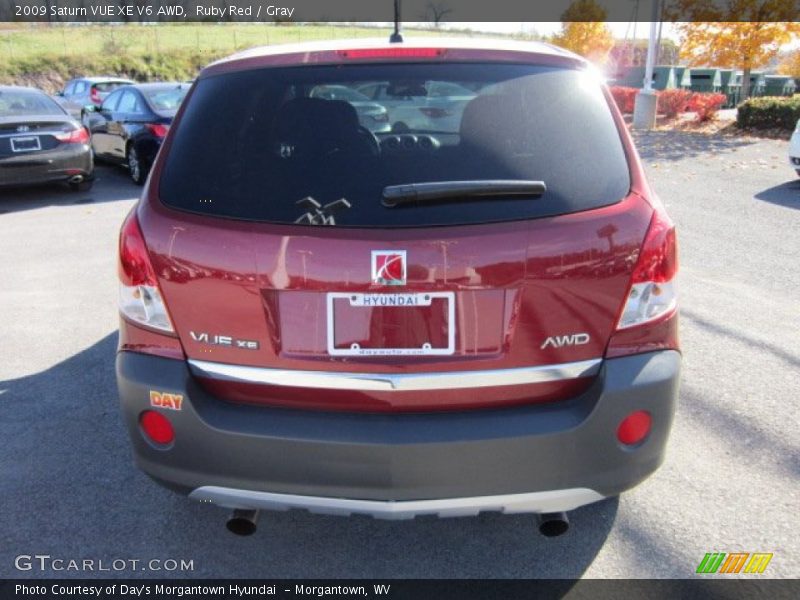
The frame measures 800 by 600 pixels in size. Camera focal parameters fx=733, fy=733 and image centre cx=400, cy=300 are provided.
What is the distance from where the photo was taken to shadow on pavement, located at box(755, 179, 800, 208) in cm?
943

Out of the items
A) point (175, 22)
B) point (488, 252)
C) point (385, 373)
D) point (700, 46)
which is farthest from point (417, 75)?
point (175, 22)

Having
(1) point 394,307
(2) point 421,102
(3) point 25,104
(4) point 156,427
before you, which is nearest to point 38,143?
(3) point 25,104

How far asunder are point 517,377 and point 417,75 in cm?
108

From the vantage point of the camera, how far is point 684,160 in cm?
1375

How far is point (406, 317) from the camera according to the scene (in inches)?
87.9

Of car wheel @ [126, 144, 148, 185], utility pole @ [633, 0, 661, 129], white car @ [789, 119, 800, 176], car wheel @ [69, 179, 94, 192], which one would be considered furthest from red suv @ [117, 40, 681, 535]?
utility pole @ [633, 0, 661, 129]

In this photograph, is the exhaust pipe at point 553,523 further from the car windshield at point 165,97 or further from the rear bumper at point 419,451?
the car windshield at point 165,97

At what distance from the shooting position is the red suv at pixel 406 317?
2.23 m

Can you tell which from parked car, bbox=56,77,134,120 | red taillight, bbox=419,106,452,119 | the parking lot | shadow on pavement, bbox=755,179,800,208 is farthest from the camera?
parked car, bbox=56,77,134,120

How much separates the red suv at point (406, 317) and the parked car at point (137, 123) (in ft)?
29.5

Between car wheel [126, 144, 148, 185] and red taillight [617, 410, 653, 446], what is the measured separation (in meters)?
10.3

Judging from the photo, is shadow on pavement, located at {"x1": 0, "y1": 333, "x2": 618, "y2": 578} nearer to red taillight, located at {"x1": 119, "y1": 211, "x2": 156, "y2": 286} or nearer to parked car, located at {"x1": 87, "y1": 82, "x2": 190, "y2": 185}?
red taillight, located at {"x1": 119, "y1": 211, "x2": 156, "y2": 286}

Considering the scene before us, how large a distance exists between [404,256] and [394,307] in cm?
16

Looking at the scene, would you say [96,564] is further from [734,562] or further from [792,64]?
[792,64]
